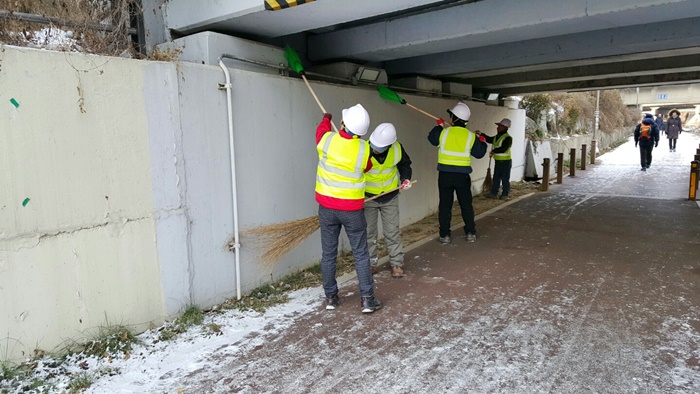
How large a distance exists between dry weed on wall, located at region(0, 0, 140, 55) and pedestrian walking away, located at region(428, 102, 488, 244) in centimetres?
412

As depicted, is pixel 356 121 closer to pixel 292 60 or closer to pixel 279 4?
pixel 279 4

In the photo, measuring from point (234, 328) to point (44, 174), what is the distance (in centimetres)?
193

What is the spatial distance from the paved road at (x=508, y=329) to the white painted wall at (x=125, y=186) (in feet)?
3.11

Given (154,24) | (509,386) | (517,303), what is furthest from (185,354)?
(154,24)

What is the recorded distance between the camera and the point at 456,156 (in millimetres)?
6500

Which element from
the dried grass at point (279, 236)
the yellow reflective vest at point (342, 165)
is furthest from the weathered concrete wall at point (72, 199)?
the yellow reflective vest at point (342, 165)

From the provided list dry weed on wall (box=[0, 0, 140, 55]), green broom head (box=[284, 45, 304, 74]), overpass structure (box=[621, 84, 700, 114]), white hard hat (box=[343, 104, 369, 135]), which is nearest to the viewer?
dry weed on wall (box=[0, 0, 140, 55])

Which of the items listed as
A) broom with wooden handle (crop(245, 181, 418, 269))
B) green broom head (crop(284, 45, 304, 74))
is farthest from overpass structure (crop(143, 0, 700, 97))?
broom with wooden handle (crop(245, 181, 418, 269))

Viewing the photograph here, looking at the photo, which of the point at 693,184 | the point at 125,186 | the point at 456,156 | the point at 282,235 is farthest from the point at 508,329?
the point at 693,184

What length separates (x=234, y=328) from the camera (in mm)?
4078

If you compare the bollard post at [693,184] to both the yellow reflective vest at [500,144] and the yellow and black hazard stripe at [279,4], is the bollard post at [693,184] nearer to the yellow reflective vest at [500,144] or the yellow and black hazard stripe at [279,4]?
the yellow reflective vest at [500,144]

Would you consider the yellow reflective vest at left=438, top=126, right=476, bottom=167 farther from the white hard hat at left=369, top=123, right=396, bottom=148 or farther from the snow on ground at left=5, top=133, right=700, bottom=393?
the snow on ground at left=5, top=133, right=700, bottom=393

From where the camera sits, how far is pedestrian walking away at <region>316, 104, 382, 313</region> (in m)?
4.26

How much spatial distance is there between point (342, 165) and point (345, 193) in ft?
0.86
